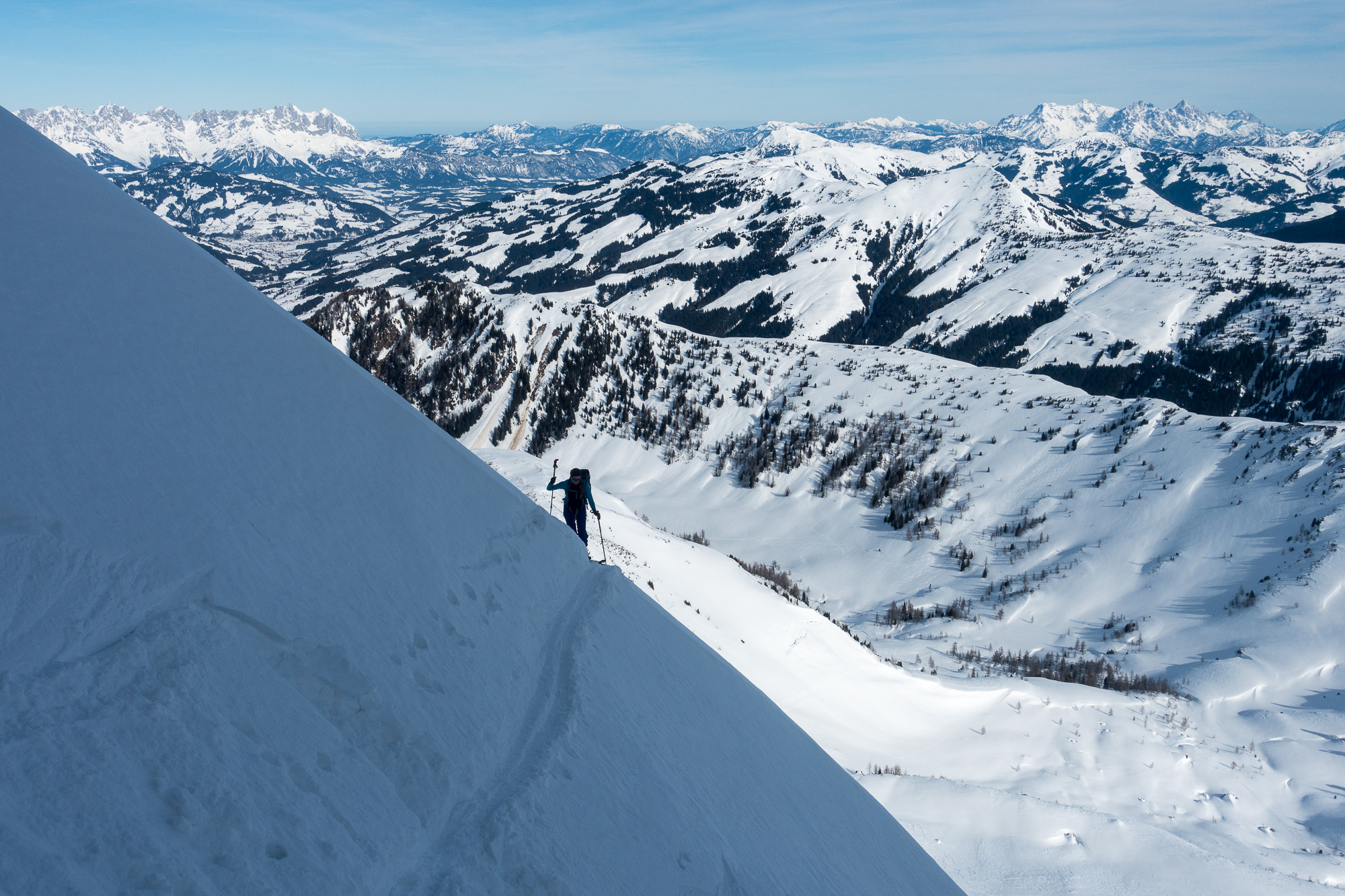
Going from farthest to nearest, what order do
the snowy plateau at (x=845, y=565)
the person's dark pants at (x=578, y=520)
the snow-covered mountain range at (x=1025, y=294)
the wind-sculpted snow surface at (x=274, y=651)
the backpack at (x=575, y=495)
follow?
the snow-covered mountain range at (x=1025, y=294)
the person's dark pants at (x=578, y=520)
the backpack at (x=575, y=495)
the snowy plateau at (x=845, y=565)
the wind-sculpted snow surface at (x=274, y=651)

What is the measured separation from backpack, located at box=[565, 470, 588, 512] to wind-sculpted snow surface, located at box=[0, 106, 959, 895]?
4.00 metres

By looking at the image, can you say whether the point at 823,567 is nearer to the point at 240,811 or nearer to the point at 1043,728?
the point at 1043,728

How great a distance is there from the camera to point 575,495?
36.4ft

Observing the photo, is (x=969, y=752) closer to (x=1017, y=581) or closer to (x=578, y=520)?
(x=578, y=520)

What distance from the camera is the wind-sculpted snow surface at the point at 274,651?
2.96 m

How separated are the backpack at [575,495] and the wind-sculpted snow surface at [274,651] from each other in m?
4.00

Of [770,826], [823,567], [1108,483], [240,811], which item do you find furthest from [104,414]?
[1108,483]

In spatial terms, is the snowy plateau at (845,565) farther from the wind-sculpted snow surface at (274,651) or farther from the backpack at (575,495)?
the backpack at (575,495)

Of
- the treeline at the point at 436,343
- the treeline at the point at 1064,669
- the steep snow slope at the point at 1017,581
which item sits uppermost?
the treeline at the point at 436,343

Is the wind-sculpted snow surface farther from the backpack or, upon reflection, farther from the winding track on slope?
the backpack

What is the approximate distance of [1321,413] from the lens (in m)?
72.8

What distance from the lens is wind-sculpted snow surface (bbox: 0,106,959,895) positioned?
9.72 feet

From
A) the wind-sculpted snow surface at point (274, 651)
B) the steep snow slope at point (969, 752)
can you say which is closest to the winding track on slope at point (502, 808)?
the wind-sculpted snow surface at point (274, 651)

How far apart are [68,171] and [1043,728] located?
68.0 feet
